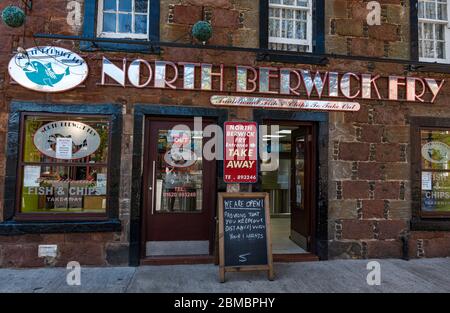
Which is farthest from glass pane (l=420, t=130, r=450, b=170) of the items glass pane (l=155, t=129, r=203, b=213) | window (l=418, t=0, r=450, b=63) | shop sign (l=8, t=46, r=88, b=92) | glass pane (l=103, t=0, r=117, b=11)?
shop sign (l=8, t=46, r=88, b=92)

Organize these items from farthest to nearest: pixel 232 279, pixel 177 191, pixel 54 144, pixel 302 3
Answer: pixel 302 3, pixel 177 191, pixel 54 144, pixel 232 279

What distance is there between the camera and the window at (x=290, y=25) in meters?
5.98

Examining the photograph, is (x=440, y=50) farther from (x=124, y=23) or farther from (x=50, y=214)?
(x=50, y=214)

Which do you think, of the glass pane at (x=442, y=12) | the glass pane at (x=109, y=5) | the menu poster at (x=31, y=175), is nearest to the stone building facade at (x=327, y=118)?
the menu poster at (x=31, y=175)

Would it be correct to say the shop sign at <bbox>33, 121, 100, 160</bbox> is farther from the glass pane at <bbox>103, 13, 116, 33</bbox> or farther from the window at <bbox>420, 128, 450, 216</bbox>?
the window at <bbox>420, 128, 450, 216</bbox>

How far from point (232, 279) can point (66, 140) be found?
3.43 metres

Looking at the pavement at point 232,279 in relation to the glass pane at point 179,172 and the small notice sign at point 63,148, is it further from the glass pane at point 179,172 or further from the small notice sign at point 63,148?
the small notice sign at point 63,148

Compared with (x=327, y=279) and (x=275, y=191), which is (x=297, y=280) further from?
(x=275, y=191)

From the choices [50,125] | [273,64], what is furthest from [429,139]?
[50,125]

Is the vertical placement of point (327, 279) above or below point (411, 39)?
below

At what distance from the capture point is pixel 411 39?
6.09 meters

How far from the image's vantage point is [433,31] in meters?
6.42

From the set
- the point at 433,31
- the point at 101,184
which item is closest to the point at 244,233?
the point at 101,184

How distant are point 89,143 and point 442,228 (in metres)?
6.43
